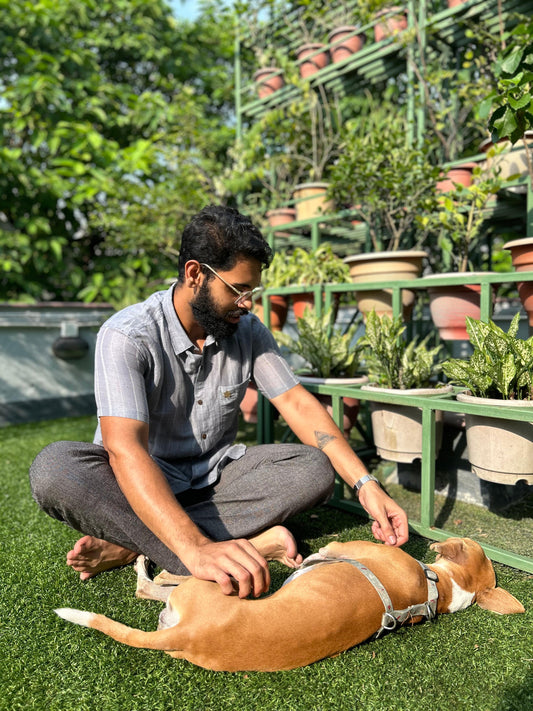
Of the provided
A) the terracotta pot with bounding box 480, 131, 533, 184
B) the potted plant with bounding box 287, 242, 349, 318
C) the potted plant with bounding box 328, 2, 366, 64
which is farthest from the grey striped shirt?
the potted plant with bounding box 328, 2, 366, 64

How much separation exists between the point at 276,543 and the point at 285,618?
2.07 ft

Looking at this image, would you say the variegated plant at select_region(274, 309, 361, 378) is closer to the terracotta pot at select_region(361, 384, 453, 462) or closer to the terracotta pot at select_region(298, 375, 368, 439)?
the terracotta pot at select_region(298, 375, 368, 439)

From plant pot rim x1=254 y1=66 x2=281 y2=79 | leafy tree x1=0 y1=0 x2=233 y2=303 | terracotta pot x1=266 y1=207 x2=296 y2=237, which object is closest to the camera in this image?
terracotta pot x1=266 y1=207 x2=296 y2=237

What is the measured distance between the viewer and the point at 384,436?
2.67 metres

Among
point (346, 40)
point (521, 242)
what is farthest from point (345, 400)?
point (346, 40)

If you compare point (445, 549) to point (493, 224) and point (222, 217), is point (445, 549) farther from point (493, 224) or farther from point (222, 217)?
point (493, 224)

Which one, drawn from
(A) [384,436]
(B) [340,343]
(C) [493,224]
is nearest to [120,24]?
(C) [493,224]

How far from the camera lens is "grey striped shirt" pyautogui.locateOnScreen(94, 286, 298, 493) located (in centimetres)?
180

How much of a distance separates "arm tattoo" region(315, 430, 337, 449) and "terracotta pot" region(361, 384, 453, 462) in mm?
482

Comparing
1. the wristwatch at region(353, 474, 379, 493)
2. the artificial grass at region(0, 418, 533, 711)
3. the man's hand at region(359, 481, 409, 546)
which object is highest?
the wristwatch at region(353, 474, 379, 493)

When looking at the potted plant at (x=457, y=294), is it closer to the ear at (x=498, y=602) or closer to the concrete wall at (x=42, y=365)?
the ear at (x=498, y=602)

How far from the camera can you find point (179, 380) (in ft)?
6.90

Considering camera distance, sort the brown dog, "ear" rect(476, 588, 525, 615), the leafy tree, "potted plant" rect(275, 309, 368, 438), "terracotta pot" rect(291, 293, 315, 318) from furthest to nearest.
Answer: the leafy tree < "terracotta pot" rect(291, 293, 315, 318) < "potted plant" rect(275, 309, 368, 438) < "ear" rect(476, 588, 525, 615) < the brown dog

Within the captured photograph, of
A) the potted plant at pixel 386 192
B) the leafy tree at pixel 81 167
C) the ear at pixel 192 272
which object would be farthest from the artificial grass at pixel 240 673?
the leafy tree at pixel 81 167
